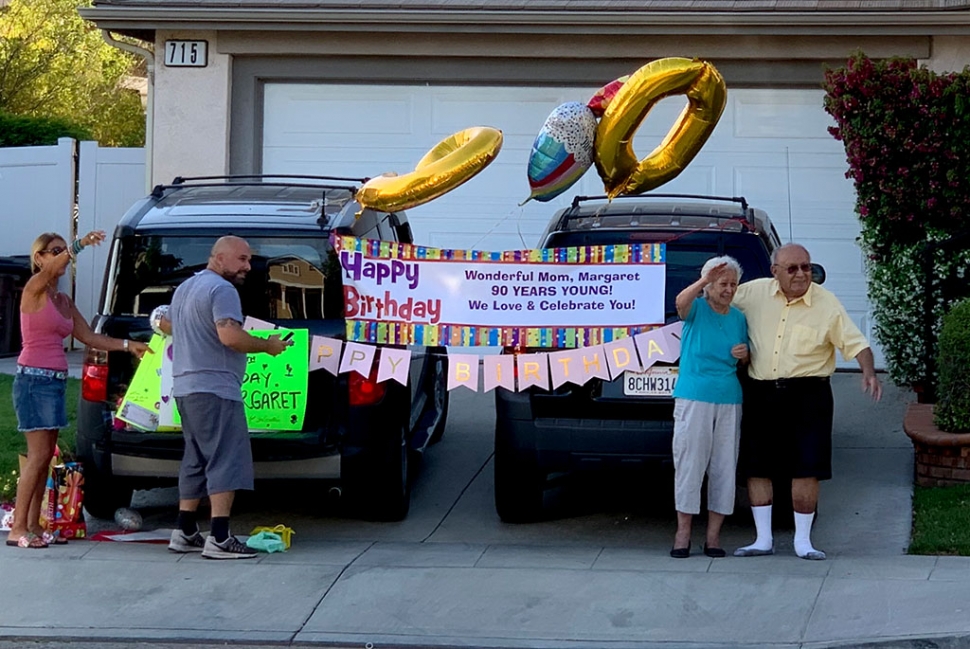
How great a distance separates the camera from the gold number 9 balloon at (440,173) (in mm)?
7555

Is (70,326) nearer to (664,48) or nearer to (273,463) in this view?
(273,463)

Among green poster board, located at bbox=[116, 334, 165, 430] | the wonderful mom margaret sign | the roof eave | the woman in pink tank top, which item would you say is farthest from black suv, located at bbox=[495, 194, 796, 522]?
the roof eave

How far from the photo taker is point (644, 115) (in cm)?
768

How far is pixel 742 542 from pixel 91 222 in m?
8.81

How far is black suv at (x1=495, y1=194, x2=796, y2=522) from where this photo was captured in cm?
748

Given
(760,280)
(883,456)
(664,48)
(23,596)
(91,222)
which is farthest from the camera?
(91,222)

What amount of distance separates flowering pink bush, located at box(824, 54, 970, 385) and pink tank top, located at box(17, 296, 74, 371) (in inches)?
231

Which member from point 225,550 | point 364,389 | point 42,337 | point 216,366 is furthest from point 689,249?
point 42,337

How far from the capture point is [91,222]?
14.5 m

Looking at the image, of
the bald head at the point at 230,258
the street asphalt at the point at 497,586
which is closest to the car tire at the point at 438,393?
the street asphalt at the point at 497,586

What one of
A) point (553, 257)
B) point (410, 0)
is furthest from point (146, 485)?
point (410, 0)

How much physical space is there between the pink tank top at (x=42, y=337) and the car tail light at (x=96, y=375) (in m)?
0.16

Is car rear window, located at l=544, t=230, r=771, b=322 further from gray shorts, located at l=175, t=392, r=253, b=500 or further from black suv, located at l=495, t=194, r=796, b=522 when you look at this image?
gray shorts, located at l=175, t=392, r=253, b=500

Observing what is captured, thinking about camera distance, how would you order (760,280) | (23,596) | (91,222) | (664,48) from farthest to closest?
(91,222), (664,48), (760,280), (23,596)
